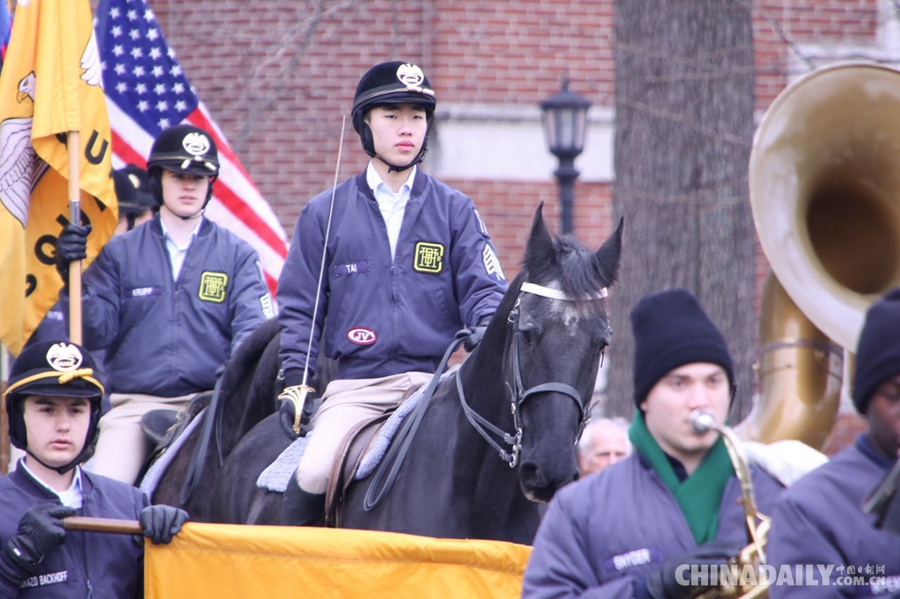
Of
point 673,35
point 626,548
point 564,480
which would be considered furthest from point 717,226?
point 626,548

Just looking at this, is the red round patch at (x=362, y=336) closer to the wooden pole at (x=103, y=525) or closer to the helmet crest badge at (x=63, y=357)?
the helmet crest badge at (x=63, y=357)

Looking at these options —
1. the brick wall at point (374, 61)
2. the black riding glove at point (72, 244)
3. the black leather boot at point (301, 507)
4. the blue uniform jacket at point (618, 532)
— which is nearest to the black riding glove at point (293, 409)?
the black leather boot at point (301, 507)

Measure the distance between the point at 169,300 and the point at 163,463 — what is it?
92 centimetres

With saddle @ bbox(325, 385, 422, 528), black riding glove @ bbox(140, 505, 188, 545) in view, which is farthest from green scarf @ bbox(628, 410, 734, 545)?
saddle @ bbox(325, 385, 422, 528)

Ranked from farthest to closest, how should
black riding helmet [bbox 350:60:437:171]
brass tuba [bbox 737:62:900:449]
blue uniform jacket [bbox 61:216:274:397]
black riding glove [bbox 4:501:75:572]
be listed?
blue uniform jacket [bbox 61:216:274:397] → brass tuba [bbox 737:62:900:449] → black riding helmet [bbox 350:60:437:171] → black riding glove [bbox 4:501:75:572]

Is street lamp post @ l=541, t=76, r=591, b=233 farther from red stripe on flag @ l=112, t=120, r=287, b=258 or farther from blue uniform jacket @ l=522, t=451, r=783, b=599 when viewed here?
blue uniform jacket @ l=522, t=451, r=783, b=599

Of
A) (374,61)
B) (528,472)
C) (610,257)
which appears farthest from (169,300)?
(374,61)

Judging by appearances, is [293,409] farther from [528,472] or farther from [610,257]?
[610,257]

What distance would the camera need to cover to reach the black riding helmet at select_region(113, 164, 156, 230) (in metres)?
9.77

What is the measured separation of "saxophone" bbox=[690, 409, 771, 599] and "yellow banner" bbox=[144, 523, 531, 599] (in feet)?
5.42

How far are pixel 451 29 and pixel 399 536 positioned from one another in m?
9.16

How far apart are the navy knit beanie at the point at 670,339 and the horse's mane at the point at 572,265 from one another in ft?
5.22

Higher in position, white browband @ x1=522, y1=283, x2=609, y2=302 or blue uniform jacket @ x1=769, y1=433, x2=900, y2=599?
white browband @ x1=522, y1=283, x2=609, y2=302

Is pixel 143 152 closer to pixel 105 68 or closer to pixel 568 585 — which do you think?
pixel 105 68
